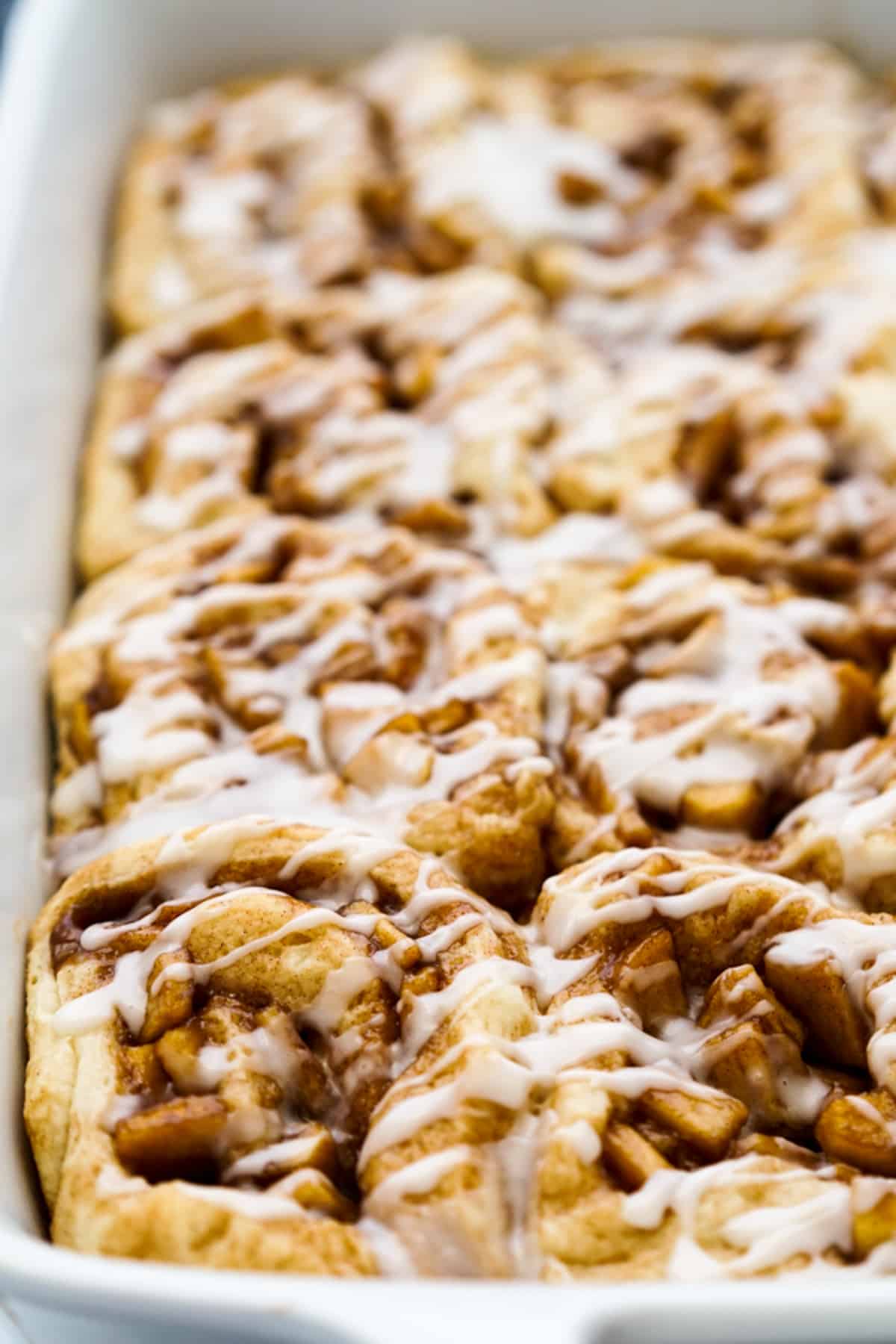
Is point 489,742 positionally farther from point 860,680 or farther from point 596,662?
point 860,680

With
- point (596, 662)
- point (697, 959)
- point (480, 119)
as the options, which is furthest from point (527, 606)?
point (480, 119)

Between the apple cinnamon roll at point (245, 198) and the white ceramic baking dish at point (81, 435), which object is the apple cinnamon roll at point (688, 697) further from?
the apple cinnamon roll at point (245, 198)

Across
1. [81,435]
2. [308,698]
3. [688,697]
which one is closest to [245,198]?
[81,435]

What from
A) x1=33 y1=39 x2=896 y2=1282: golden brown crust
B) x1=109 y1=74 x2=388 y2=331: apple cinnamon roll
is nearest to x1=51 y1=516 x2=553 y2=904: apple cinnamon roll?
x1=33 y1=39 x2=896 y2=1282: golden brown crust

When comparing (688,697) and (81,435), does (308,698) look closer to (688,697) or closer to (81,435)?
(688,697)

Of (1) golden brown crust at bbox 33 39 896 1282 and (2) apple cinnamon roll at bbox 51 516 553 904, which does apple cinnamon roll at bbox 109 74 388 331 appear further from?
(2) apple cinnamon roll at bbox 51 516 553 904

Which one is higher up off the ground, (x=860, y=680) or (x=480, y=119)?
(x=480, y=119)

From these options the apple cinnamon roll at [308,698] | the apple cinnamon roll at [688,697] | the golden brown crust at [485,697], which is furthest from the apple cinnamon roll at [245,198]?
the apple cinnamon roll at [688,697]

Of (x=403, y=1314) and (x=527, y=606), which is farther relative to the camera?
(x=527, y=606)

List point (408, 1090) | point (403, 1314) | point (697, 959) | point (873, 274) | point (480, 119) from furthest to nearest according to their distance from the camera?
point (480, 119), point (873, 274), point (697, 959), point (408, 1090), point (403, 1314)
